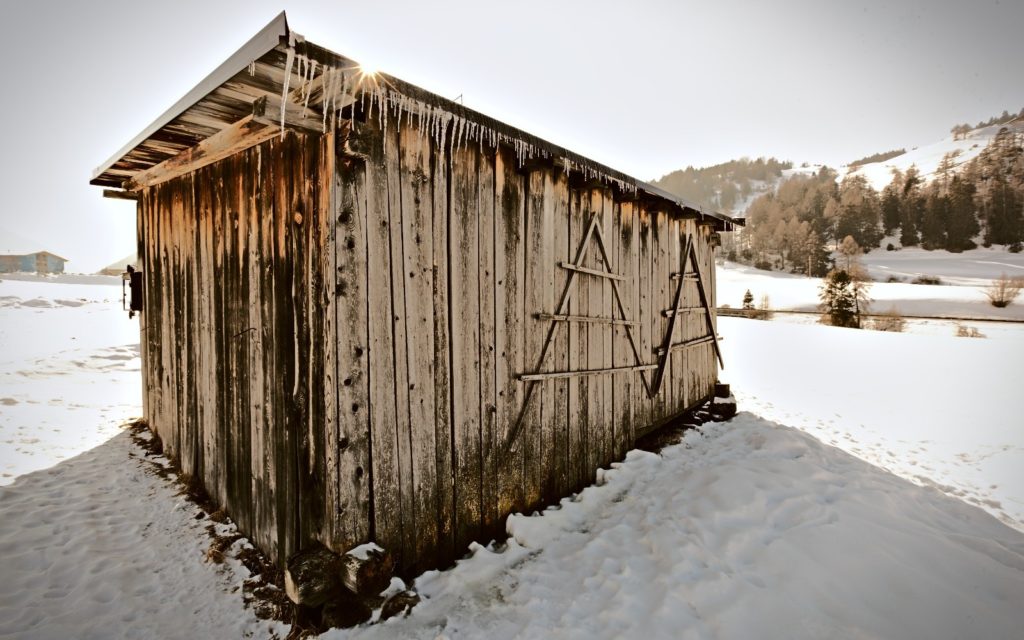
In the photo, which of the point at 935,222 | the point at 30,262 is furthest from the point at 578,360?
the point at 935,222

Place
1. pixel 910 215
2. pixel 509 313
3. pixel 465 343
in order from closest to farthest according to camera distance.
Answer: pixel 465 343 → pixel 509 313 → pixel 910 215

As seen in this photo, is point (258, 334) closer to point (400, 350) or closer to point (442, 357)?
point (400, 350)

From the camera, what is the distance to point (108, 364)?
12305 millimetres

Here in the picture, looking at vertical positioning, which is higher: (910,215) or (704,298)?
(910,215)

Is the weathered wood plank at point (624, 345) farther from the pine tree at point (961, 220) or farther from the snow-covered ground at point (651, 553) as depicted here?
the pine tree at point (961, 220)

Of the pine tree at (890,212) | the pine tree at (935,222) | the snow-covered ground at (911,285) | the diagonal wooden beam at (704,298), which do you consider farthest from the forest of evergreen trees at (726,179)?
the diagonal wooden beam at (704,298)

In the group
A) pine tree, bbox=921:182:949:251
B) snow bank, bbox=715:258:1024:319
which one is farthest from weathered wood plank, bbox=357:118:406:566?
pine tree, bbox=921:182:949:251

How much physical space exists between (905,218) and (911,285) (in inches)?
1780

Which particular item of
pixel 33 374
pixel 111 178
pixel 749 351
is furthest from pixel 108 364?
pixel 749 351

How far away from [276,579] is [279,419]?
1223 millimetres

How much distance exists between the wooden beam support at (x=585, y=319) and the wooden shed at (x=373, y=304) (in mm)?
40

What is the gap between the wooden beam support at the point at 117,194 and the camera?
639cm

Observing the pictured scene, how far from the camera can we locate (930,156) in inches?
5236

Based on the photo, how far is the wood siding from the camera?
3.01 meters
